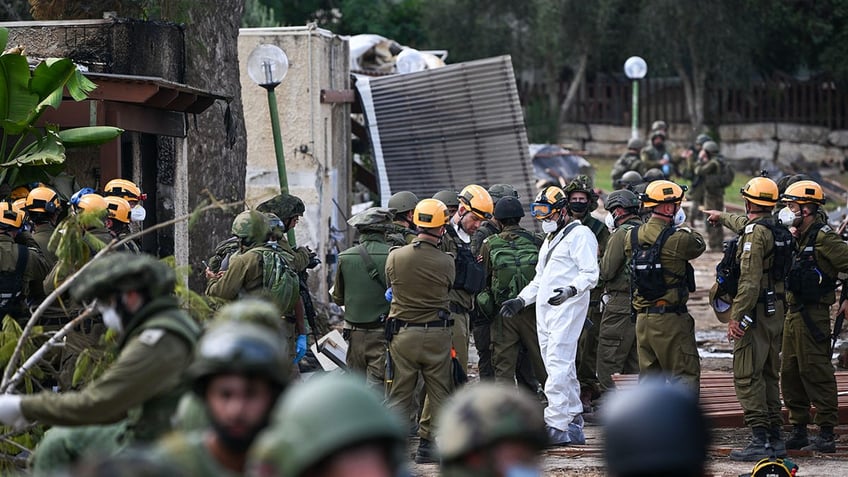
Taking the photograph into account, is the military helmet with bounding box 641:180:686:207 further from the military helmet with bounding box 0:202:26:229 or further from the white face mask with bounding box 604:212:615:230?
the military helmet with bounding box 0:202:26:229

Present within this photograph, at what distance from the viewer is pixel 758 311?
9727 mm

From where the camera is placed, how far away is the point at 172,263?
6.61m

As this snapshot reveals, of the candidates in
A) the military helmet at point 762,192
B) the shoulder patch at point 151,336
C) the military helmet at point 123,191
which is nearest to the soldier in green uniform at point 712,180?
the military helmet at point 762,192

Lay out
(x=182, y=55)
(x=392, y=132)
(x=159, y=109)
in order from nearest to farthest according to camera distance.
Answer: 1. (x=159, y=109)
2. (x=182, y=55)
3. (x=392, y=132)

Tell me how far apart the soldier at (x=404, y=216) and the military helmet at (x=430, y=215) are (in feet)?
3.89

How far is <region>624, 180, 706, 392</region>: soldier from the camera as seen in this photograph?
9.98 meters

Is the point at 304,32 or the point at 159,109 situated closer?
the point at 159,109

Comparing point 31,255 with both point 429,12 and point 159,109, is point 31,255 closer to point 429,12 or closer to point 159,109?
point 159,109

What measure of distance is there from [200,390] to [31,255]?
6.06 m

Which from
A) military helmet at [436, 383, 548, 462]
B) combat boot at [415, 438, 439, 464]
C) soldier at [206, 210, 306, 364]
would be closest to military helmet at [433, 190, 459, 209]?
soldier at [206, 210, 306, 364]

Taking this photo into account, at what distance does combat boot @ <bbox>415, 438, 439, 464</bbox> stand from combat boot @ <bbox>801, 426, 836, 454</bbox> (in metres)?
2.93

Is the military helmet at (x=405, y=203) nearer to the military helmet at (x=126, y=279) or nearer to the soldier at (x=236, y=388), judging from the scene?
the military helmet at (x=126, y=279)

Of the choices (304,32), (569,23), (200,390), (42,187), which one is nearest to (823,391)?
(42,187)

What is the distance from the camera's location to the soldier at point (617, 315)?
11.7m
